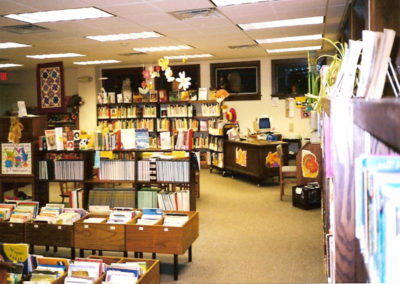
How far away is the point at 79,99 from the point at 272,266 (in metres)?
9.63

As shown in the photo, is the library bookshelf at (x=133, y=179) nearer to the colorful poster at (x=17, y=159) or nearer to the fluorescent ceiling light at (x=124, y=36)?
the colorful poster at (x=17, y=159)

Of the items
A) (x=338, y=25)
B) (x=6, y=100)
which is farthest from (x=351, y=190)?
(x=6, y=100)

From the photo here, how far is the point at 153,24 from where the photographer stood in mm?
6750

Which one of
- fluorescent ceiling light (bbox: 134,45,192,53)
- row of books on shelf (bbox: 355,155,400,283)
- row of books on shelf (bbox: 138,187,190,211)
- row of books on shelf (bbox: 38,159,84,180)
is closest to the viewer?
row of books on shelf (bbox: 355,155,400,283)

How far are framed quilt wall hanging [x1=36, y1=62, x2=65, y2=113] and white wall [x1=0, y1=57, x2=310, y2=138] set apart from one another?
6.25 m

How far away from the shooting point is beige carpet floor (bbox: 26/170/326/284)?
175 inches

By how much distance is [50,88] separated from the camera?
21.6 ft

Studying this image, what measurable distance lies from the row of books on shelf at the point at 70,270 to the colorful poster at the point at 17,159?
255cm

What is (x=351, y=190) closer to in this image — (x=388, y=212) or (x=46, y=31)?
(x=388, y=212)

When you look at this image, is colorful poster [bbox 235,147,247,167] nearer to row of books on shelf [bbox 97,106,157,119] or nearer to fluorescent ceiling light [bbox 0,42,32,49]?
row of books on shelf [bbox 97,106,157,119]

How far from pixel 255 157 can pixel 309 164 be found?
1.81 metres

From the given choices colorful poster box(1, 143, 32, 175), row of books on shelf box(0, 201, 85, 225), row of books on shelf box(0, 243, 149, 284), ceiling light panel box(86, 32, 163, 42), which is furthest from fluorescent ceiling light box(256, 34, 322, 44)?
row of books on shelf box(0, 243, 149, 284)

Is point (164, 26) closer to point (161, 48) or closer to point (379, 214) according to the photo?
point (161, 48)

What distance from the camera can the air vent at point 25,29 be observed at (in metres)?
6.75
